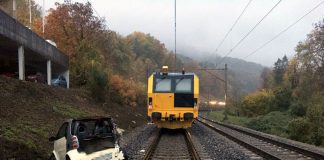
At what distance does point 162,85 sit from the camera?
81.9 ft

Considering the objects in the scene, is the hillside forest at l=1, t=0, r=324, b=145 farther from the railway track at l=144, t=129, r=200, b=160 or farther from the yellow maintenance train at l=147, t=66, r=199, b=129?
the railway track at l=144, t=129, r=200, b=160

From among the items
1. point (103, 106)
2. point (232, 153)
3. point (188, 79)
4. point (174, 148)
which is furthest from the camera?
point (103, 106)

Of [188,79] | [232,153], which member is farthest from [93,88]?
[232,153]

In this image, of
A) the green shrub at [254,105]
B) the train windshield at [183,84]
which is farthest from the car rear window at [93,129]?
the green shrub at [254,105]

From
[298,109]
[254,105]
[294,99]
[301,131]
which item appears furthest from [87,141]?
[254,105]

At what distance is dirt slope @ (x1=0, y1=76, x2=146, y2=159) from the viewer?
13.0 m

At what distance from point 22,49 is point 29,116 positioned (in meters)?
8.90

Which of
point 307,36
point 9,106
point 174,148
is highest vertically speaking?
point 307,36

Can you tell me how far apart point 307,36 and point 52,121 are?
5573 centimetres

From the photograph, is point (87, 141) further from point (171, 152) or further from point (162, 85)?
point (162, 85)

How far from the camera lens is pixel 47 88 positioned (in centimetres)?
2652

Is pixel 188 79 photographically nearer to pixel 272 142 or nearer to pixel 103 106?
pixel 272 142

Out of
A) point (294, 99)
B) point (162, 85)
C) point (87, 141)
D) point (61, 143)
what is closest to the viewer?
point (87, 141)

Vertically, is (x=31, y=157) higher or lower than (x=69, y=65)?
lower
